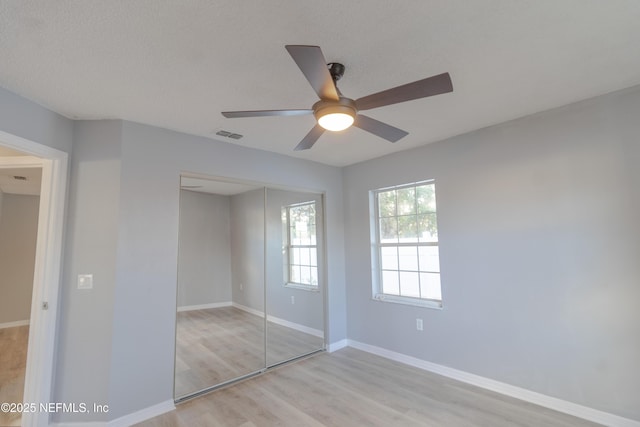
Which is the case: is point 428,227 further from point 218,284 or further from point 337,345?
point 218,284

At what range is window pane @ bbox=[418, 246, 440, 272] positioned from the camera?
3.47 meters

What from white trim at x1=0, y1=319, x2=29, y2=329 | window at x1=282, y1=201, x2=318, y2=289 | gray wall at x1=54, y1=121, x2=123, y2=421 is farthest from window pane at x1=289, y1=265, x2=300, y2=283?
white trim at x1=0, y1=319, x2=29, y2=329

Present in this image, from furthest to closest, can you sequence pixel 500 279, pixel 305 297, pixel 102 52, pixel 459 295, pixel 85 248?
pixel 305 297 → pixel 459 295 → pixel 500 279 → pixel 85 248 → pixel 102 52

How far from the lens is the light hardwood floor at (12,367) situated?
256 centimetres

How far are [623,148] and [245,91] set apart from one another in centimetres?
299

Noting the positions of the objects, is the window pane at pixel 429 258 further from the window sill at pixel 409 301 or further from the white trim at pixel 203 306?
the white trim at pixel 203 306

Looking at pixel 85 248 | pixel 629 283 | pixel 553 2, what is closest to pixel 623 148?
pixel 629 283

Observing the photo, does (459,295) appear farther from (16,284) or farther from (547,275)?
(16,284)

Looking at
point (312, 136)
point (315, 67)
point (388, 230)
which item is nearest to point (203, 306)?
point (312, 136)

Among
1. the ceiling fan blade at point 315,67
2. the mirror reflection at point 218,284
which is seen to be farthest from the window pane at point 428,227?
the ceiling fan blade at point 315,67

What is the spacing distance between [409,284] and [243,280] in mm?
2069

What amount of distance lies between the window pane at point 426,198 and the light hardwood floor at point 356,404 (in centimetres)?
187

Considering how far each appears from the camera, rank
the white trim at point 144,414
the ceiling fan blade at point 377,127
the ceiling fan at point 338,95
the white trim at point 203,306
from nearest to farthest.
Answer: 1. the ceiling fan at point 338,95
2. the ceiling fan blade at point 377,127
3. the white trim at point 144,414
4. the white trim at point 203,306

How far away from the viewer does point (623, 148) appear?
2.37 m
